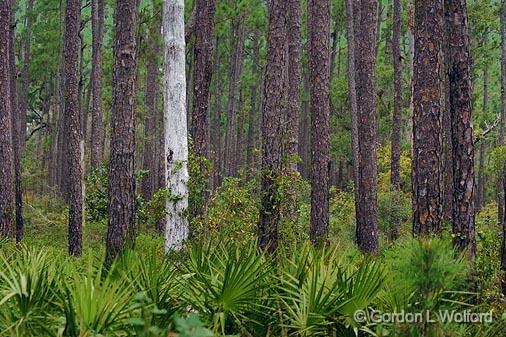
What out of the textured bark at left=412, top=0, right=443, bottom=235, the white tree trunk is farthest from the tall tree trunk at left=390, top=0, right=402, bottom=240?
the white tree trunk

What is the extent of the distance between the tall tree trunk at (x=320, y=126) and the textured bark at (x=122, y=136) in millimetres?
4642

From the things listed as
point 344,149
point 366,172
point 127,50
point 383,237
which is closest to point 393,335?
point 127,50

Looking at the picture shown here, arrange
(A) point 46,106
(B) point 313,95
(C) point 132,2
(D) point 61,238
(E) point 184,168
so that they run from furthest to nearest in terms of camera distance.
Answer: (A) point 46,106 → (D) point 61,238 → (B) point 313,95 → (C) point 132,2 → (E) point 184,168

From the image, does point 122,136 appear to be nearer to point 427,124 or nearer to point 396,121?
point 427,124

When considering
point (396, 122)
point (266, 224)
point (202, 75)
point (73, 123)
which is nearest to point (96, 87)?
point (73, 123)

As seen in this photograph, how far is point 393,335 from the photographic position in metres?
4.97

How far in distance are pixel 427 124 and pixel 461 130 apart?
81cm

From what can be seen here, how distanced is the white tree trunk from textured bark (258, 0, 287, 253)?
1745 millimetres

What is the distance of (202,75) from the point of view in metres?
13.1

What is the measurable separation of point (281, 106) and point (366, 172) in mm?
4986

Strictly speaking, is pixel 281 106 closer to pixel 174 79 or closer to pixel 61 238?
pixel 174 79

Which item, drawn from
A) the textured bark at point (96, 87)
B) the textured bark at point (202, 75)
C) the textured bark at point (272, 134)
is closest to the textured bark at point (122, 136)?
the textured bark at point (202, 75)

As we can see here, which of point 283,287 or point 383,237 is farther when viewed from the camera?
point 383,237

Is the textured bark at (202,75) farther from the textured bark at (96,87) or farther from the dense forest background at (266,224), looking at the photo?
the textured bark at (96,87)
